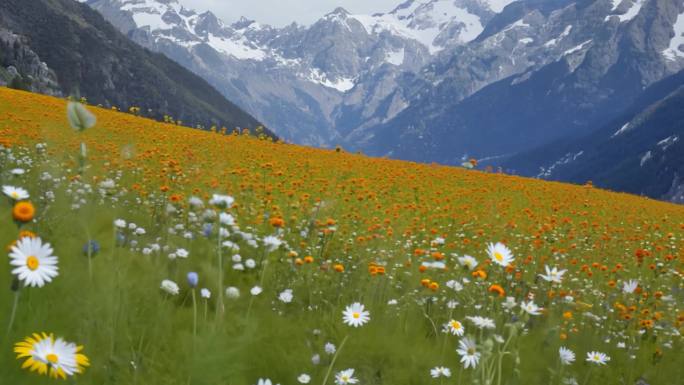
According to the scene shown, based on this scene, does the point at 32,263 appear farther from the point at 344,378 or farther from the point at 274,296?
the point at 274,296

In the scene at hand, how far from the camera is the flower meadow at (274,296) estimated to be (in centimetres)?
194

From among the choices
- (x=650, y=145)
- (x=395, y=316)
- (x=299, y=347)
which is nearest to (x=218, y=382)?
(x=299, y=347)

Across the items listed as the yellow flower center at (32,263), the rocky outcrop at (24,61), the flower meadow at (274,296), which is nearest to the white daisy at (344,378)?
the flower meadow at (274,296)

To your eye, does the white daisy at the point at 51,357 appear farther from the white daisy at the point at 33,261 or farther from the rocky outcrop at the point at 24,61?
the rocky outcrop at the point at 24,61

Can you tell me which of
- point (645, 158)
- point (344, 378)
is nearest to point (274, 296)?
point (344, 378)

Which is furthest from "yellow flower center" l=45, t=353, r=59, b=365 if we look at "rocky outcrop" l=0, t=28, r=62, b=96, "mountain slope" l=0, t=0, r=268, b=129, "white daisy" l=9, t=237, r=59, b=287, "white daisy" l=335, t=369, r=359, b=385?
"mountain slope" l=0, t=0, r=268, b=129

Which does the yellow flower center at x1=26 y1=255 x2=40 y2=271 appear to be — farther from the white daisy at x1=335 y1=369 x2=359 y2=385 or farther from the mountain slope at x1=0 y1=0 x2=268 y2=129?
the mountain slope at x1=0 y1=0 x2=268 y2=129

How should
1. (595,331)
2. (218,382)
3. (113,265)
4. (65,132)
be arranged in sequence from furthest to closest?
1. (65,132)
2. (595,331)
3. (113,265)
4. (218,382)

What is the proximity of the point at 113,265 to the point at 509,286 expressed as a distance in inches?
145

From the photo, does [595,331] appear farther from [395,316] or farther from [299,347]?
[299,347]

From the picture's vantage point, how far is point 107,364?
1982 mm

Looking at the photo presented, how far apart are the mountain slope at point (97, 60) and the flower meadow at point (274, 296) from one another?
390 feet

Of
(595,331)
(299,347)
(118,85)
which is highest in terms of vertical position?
(118,85)

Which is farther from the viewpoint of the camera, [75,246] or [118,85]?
[118,85]
